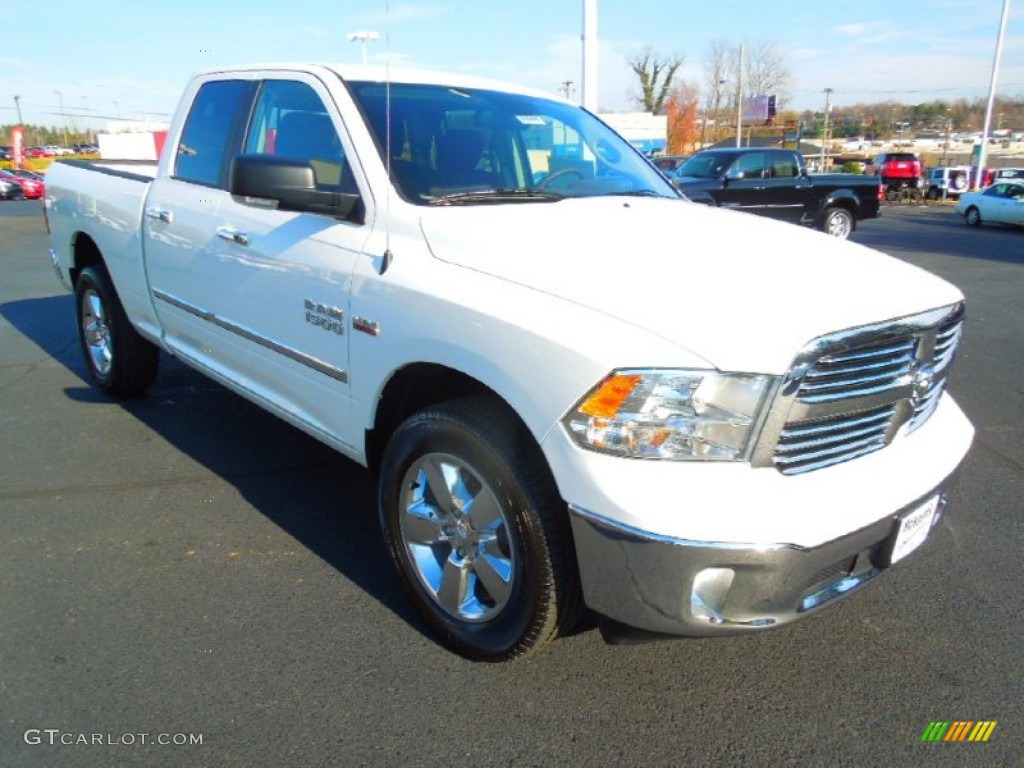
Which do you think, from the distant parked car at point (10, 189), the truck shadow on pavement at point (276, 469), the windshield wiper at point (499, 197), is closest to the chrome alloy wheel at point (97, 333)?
the truck shadow on pavement at point (276, 469)

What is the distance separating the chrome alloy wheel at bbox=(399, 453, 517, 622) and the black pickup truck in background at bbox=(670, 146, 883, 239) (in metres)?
12.8

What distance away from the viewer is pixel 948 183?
34.2 metres

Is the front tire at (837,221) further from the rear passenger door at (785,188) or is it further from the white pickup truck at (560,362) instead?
the white pickup truck at (560,362)

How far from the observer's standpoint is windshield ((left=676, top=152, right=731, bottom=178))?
1499cm

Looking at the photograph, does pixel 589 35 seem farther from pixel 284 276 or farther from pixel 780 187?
pixel 284 276

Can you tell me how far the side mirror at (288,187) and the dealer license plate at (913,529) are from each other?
2.05 m

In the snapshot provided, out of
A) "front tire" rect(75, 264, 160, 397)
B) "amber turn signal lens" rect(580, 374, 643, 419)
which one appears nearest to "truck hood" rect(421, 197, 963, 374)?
"amber turn signal lens" rect(580, 374, 643, 419)

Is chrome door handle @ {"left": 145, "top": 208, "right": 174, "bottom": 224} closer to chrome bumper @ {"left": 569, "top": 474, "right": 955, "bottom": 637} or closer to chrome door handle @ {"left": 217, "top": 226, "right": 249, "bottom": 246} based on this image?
chrome door handle @ {"left": 217, "top": 226, "right": 249, "bottom": 246}

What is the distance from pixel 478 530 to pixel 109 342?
3.64 metres

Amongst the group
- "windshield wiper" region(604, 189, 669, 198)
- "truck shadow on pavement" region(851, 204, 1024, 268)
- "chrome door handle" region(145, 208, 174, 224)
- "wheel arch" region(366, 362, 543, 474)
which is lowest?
"truck shadow on pavement" region(851, 204, 1024, 268)

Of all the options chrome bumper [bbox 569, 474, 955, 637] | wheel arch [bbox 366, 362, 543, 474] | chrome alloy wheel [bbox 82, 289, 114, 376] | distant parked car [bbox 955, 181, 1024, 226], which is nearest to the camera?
chrome bumper [bbox 569, 474, 955, 637]

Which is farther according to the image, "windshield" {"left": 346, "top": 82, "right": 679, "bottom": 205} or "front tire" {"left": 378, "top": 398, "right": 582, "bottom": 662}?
"windshield" {"left": 346, "top": 82, "right": 679, "bottom": 205}

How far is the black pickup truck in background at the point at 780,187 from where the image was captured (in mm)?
14961

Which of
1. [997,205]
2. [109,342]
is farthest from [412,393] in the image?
[997,205]
